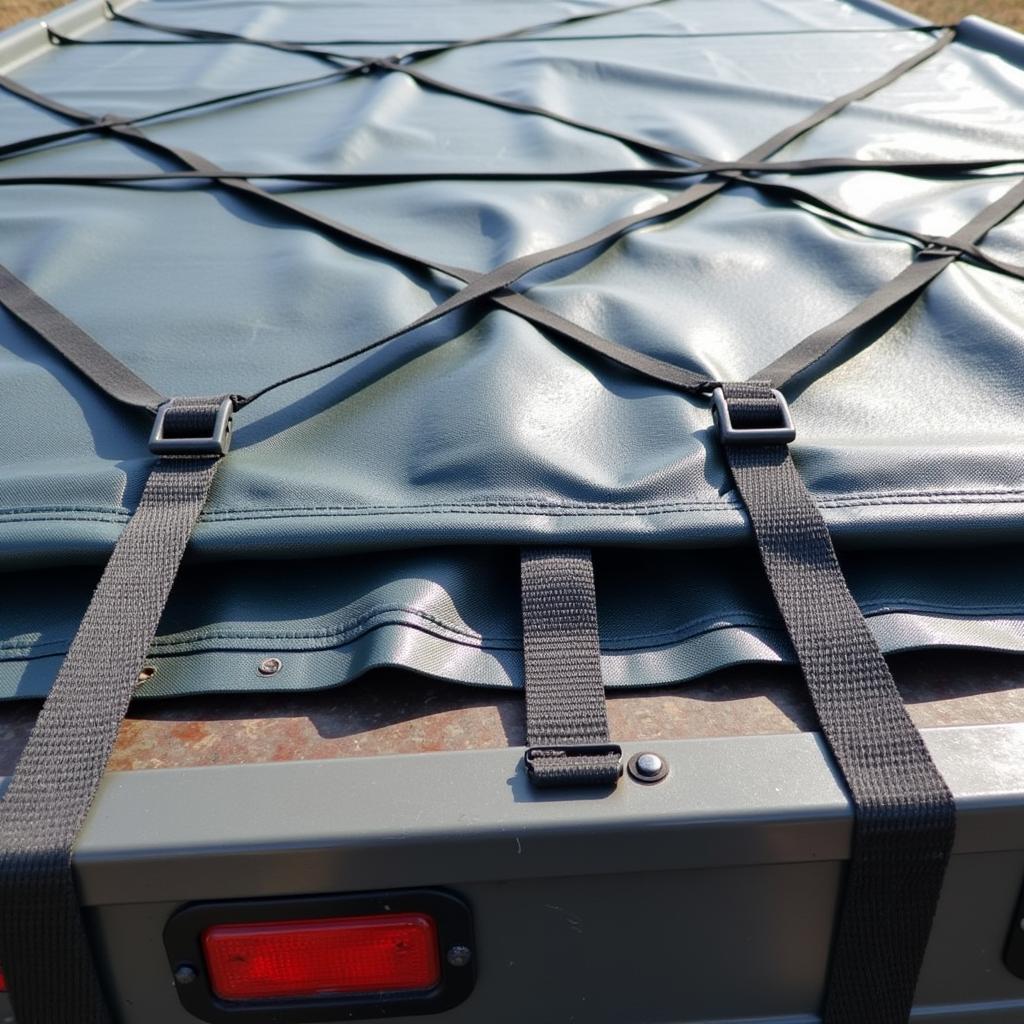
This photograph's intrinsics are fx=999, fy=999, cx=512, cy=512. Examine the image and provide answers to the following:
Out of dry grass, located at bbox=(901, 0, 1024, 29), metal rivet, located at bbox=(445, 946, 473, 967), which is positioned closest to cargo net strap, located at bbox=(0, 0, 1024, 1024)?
metal rivet, located at bbox=(445, 946, 473, 967)

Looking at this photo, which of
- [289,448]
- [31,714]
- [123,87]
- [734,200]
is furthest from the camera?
[123,87]

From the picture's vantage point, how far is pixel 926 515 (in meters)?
0.91

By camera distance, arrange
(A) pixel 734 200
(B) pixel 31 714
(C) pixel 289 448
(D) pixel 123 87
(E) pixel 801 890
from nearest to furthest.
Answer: (E) pixel 801 890 → (B) pixel 31 714 → (C) pixel 289 448 → (A) pixel 734 200 → (D) pixel 123 87

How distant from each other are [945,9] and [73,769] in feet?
37.5


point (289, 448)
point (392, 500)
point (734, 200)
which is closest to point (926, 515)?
point (392, 500)

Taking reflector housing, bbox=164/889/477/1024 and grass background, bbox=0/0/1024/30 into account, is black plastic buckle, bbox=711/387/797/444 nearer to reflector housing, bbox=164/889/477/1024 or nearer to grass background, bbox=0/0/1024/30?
reflector housing, bbox=164/889/477/1024

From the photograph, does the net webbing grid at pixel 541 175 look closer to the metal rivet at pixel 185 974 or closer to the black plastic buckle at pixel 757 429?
the black plastic buckle at pixel 757 429

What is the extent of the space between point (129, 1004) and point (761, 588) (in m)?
0.61

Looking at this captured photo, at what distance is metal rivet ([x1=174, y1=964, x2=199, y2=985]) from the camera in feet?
2.31

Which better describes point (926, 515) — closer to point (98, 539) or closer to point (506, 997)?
point (506, 997)

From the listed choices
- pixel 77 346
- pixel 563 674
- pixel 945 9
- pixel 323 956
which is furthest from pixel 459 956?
pixel 945 9

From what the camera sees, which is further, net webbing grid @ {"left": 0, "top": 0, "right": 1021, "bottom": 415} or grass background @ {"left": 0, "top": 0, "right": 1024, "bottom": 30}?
grass background @ {"left": 0, "top": 0, "right": 1024, "bottom": 30}

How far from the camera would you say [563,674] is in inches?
31.6

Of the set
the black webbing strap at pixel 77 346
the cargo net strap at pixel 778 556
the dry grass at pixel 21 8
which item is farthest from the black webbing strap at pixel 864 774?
the dry grass at pixel 21 8
